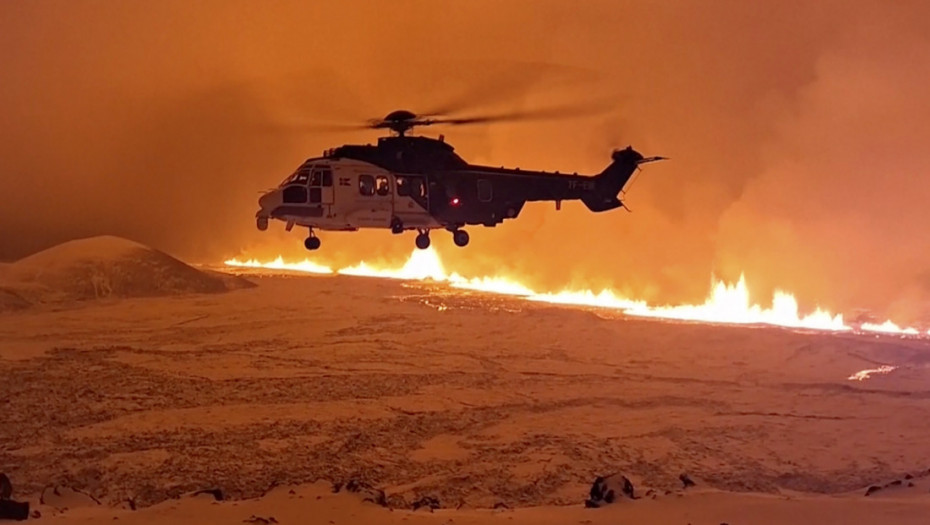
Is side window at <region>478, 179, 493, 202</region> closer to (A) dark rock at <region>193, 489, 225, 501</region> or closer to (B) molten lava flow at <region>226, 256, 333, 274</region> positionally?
(A) dark rock at <region>193, 489, 225, 501</region>

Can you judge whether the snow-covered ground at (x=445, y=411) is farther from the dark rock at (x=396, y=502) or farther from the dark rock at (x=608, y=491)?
the dark rock at (x=608, y=491)

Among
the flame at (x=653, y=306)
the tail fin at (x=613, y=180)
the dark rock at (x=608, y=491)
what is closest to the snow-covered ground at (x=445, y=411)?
the dark rock at (x=608, y=491)

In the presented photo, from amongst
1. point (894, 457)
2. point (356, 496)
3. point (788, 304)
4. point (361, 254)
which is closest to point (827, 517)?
point (894, 457)

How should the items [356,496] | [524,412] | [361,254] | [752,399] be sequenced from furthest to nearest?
[361,254], [752,399], [524,412], [356,496]

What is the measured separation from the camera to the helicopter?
34.2 feet

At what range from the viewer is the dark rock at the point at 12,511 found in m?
8.29

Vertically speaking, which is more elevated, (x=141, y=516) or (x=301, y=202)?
(x=301, y=202)

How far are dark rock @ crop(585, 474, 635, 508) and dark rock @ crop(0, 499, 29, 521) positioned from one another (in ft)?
21.0

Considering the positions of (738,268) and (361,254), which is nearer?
(738,268)

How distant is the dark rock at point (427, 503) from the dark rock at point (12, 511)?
4.37m

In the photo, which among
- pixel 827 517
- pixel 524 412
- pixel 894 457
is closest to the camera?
pixel 827 517

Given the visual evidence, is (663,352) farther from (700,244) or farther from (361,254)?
(361,254)

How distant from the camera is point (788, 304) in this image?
81.0 ft

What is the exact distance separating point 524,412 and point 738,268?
44.1ft
